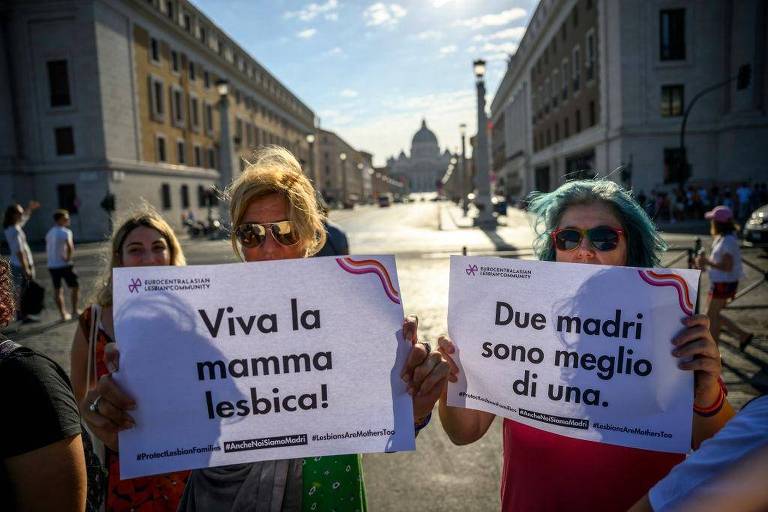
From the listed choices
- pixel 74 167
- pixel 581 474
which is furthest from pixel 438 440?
pixel 74 167

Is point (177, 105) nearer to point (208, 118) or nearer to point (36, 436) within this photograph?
point (208, 118)

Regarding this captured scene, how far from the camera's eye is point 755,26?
28609 millimetres

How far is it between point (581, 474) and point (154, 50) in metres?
43.0

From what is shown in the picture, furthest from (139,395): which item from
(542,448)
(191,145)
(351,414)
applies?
(191,145)

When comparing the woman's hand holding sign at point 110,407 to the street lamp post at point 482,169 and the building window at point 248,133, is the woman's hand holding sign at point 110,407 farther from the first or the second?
the building window at point 248,133

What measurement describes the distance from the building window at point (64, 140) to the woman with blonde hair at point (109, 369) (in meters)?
34.7

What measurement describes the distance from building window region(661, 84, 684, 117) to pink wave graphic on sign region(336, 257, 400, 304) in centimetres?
3436

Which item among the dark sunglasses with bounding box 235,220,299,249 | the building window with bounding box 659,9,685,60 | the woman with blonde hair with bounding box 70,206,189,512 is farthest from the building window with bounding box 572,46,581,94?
the dark sunglasses with bounding box 235,220,299,249

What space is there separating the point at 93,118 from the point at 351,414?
35.6 metres

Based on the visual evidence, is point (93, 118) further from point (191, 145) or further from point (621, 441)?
point (621, 441)

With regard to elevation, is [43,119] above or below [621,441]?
above

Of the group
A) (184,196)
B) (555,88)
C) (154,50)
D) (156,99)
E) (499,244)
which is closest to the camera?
(499,244)

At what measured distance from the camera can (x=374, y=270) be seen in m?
1.77

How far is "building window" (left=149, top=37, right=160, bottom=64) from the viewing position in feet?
122
